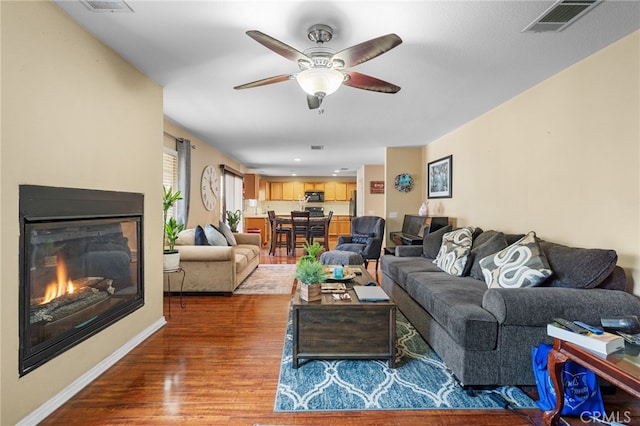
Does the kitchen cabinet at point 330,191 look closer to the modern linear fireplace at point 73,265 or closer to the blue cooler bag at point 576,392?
the modern linear fireplace at point 73,265

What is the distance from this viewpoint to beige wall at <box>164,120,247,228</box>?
4297 millimetres

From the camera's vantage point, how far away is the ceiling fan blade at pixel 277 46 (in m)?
1.58

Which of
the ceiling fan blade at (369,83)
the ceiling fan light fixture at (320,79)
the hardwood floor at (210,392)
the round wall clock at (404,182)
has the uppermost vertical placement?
the ceiling fan blade at (369,83)

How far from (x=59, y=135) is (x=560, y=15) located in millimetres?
2991

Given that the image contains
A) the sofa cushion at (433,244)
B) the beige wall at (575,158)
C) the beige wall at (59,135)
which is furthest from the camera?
the sofa cushion at (433,244)

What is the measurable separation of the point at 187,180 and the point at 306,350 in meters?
3.18

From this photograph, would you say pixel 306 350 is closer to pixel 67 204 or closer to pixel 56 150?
pixel 67 204

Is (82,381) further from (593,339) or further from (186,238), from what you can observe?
(593,339)

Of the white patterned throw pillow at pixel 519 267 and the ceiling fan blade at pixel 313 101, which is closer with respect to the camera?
the white patterned throw pillow at pixel 519 267

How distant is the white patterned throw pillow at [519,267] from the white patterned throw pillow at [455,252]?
1.65 ft

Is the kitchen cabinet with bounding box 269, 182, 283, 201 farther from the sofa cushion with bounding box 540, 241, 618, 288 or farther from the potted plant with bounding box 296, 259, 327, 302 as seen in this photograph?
the sofa cushion with bounding box 540, 241, 618, 288

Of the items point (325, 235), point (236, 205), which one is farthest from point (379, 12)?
point (236, 205)

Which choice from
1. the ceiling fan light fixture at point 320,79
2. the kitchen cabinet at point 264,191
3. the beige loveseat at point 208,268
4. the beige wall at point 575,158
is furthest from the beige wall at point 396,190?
the kitchen cabinet at point 264,191

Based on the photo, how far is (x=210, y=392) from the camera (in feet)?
6.39
